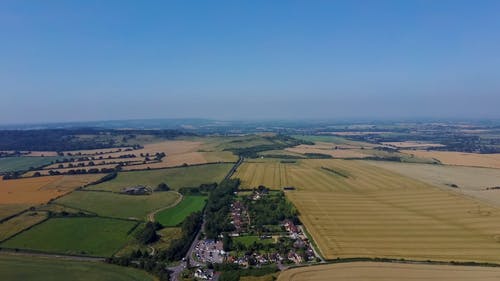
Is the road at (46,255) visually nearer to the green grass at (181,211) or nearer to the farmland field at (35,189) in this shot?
the green grass at (181,211)

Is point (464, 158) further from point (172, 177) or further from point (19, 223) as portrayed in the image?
point (19, 223)

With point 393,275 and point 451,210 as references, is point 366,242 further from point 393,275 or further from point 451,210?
point 451,210

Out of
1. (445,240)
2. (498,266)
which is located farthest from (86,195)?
(498,266)

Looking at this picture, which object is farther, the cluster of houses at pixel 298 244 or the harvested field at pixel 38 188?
the harvested field at pixel 38 188

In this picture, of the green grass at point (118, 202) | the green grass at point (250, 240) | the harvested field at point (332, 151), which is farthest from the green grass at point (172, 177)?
the harvested field at point (332, 151)

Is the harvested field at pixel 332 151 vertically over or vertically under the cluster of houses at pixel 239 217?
over

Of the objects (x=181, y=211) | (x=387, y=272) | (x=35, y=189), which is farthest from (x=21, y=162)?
(x=387, y=272)

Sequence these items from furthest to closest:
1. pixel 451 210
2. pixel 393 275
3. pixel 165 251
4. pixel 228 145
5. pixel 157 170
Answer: pixel 228 145, pixel 157 170, pixel 451 210, pixel 165 251, pixel 393 275
